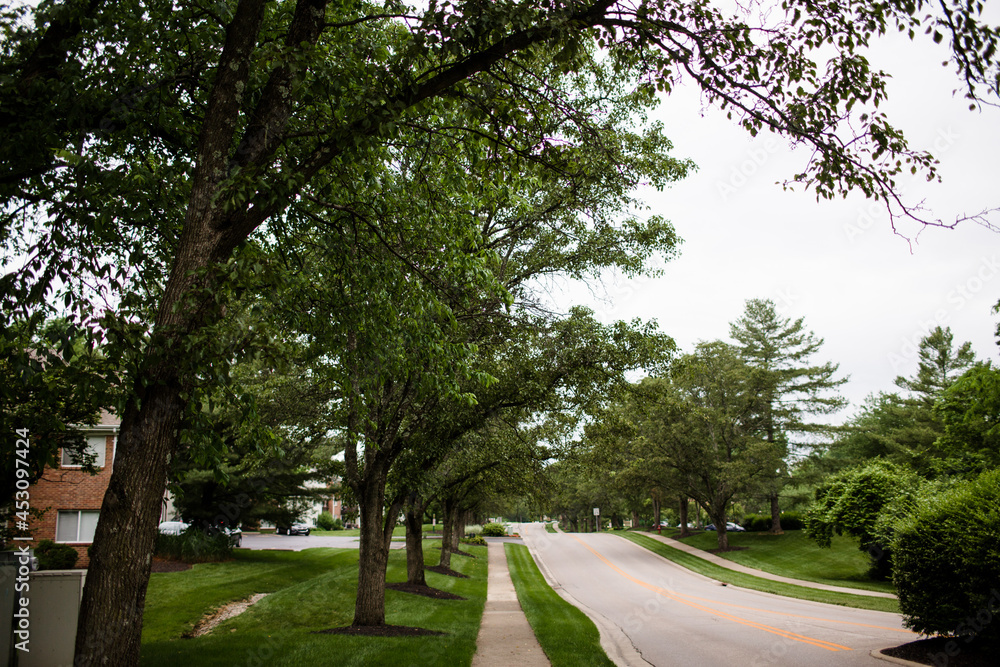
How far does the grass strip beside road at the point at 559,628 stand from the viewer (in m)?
9.69

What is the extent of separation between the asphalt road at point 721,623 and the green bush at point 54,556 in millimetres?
16195

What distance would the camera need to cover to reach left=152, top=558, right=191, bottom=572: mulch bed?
20434mm

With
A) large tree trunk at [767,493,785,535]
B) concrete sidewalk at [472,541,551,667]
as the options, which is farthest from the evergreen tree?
concrete sidewalk at [472,541,551,667]

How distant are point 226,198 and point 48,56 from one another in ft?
10.4

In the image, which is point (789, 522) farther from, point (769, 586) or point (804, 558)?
point (769, 586)

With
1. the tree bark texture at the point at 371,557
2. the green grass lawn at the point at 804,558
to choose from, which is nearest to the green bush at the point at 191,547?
the tree bark texture at the point at 371,557

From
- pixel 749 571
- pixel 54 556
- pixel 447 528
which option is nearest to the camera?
pixel 54 556

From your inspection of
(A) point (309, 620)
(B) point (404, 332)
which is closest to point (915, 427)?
(A) point (309, 620)

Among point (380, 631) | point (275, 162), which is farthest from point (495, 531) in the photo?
point (275, 162)

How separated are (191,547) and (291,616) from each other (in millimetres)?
11872

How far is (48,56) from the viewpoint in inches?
248

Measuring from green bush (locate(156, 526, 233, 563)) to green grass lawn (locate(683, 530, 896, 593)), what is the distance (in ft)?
76.4

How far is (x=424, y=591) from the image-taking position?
1831 cm

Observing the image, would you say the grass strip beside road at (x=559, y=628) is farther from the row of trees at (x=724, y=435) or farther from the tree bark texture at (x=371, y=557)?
the row of trees at (x=724, y=435)
